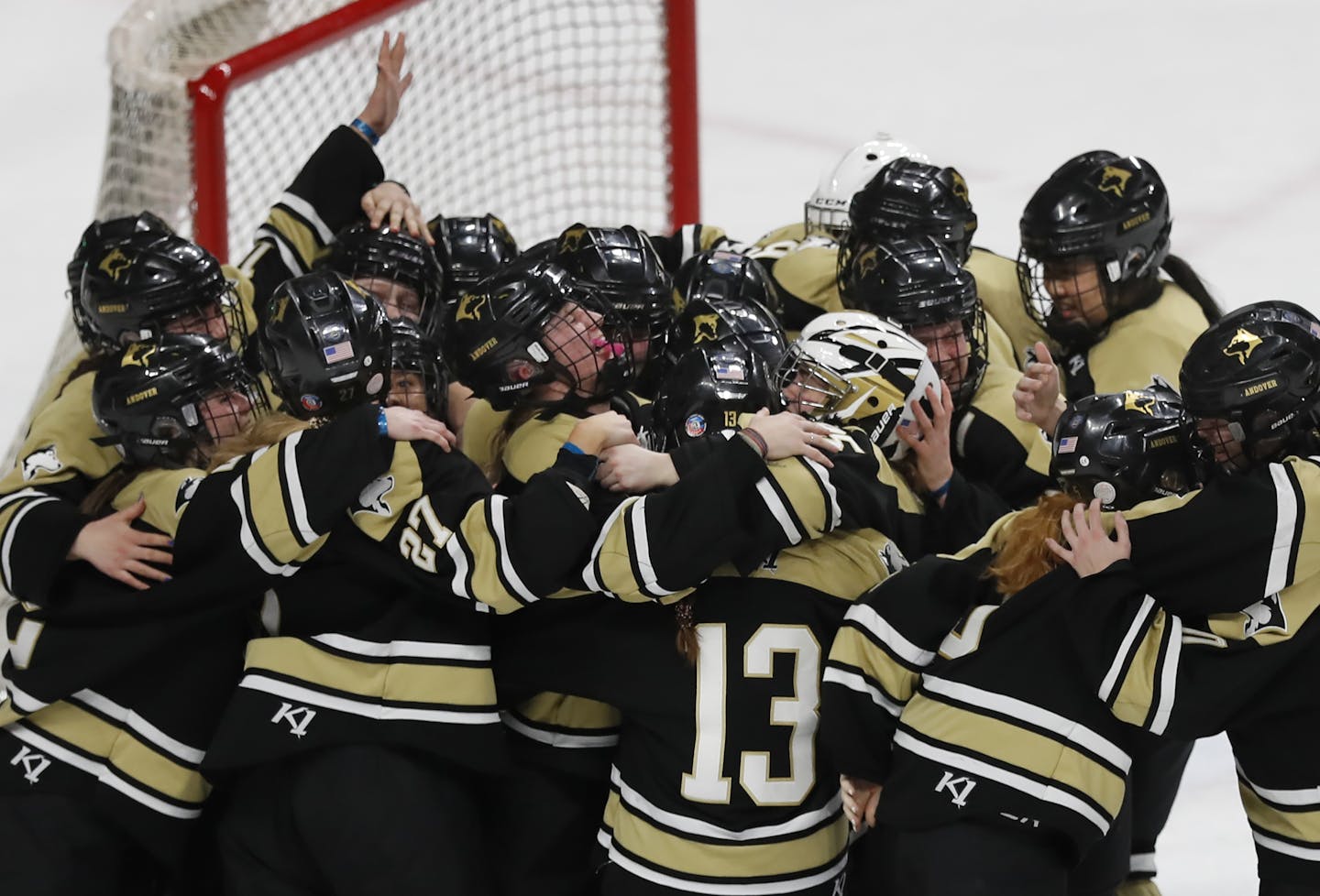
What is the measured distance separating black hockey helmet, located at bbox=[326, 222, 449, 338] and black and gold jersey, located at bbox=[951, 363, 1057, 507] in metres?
1.03

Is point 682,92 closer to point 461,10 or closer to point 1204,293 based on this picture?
point 461,10

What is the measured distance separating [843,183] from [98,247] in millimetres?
1627

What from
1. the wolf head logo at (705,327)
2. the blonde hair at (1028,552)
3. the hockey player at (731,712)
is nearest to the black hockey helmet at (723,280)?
the wolf head logo at (705,327)

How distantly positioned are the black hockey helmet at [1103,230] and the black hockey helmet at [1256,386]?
89 centimetres

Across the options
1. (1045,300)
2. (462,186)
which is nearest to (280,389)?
(1045,300)

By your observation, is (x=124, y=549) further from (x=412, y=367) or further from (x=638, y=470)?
(x=638, y=470)

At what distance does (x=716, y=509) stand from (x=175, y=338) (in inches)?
36.3

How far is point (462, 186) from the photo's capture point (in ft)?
14.6

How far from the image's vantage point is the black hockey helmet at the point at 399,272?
3.16 m

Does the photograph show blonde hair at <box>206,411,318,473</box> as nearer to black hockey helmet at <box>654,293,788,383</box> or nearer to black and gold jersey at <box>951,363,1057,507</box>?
black hockey helmet at <box>654,293,788,383</box>

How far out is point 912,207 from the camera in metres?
3.20

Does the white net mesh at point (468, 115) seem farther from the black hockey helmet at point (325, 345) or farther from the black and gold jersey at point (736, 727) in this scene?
the black and gold jersey at point (736, 727)

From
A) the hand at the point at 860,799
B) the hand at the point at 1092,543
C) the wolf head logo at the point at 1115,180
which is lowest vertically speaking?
the hand at the point at 860,799

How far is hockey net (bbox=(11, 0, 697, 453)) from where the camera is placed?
417 centimetres
